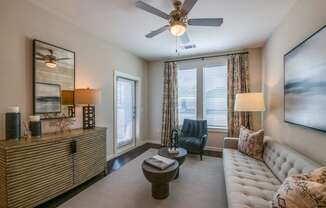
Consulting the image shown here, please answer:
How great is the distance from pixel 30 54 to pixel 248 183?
10.7ft

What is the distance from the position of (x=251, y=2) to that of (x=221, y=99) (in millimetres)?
2701

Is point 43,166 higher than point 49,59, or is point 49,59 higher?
point 49,59

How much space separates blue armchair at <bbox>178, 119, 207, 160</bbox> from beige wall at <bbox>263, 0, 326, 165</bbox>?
1386mm

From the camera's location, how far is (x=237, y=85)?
4.38 metres

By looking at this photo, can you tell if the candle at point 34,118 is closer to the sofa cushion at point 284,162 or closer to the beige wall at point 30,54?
the beige wall at point 30,54

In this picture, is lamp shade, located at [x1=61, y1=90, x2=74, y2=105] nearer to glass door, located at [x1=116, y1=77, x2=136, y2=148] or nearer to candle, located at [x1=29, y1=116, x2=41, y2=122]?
candle, located at [x1=29, y1=116, x2=41, y2=122]

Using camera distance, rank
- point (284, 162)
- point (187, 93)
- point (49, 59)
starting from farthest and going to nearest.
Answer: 1. point (187, 93)
2. point (49, 59)
3. point (284, 162)

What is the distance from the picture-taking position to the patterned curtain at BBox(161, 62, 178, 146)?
5113 mm

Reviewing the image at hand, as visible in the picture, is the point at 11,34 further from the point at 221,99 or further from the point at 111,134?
the point at 221,99

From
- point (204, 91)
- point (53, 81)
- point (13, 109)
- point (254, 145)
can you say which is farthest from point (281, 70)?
point (13, 109)

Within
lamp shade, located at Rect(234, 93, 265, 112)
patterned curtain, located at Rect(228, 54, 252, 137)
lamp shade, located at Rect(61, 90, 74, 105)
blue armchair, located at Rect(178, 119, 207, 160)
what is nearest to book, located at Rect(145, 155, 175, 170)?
blue armchair, located at Rect(178, 119, 207, 160)

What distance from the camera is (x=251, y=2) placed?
2346mm

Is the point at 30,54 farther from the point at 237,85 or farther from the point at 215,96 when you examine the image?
the point at 237,85

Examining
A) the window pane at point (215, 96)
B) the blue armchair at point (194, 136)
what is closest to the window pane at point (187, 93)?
the window pane at point (215, 96)
